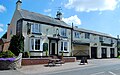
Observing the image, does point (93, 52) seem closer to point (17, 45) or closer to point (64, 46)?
point (64, 46)

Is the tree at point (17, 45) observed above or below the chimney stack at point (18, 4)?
below

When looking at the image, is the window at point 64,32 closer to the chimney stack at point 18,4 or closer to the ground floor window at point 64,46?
the ground floor window at point 64,46

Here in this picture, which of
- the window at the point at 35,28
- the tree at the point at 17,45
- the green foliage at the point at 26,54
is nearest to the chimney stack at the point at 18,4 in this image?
the window at the point at 35,28

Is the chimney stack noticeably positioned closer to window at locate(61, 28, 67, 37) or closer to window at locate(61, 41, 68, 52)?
window at locate(61, 28, 67, 37)

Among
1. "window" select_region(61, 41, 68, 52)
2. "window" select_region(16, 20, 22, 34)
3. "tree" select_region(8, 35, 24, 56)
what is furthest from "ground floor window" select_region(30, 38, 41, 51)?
"window" select_region(61, 41, 68, 52)

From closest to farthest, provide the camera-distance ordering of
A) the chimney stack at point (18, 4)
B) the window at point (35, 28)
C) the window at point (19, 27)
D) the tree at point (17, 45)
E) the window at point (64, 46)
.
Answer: the tree at point (17, 45) < the window at point (19, 27) < the window at point (35, 28) < the chimney stack at point (18, 4) < the window at point (64, 46)

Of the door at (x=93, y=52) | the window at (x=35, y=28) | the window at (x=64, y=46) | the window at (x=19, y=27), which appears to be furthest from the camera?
the door at (x=93, y=52)

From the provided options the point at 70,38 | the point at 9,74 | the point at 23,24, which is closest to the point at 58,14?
the point at 70,38

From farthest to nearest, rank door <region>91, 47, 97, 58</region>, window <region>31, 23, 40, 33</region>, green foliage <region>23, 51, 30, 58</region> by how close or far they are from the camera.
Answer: door <region>91, 47, 97, 58</region> → window <region>31, 23, 40, 33</region> → green foliage <region>23, 51, 30, 58</region>

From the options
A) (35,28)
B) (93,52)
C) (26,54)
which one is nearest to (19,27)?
(35,28)

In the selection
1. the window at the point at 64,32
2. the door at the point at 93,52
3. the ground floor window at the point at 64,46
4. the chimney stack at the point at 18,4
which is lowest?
the door at the point at 93,52

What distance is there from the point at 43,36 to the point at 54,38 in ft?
7.63

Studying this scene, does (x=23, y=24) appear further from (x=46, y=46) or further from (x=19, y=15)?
(x=46, y=46)

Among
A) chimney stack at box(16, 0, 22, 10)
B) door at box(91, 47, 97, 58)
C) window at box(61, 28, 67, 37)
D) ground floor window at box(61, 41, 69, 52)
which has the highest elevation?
chimney stack at box(16, 0, 22, 10)
